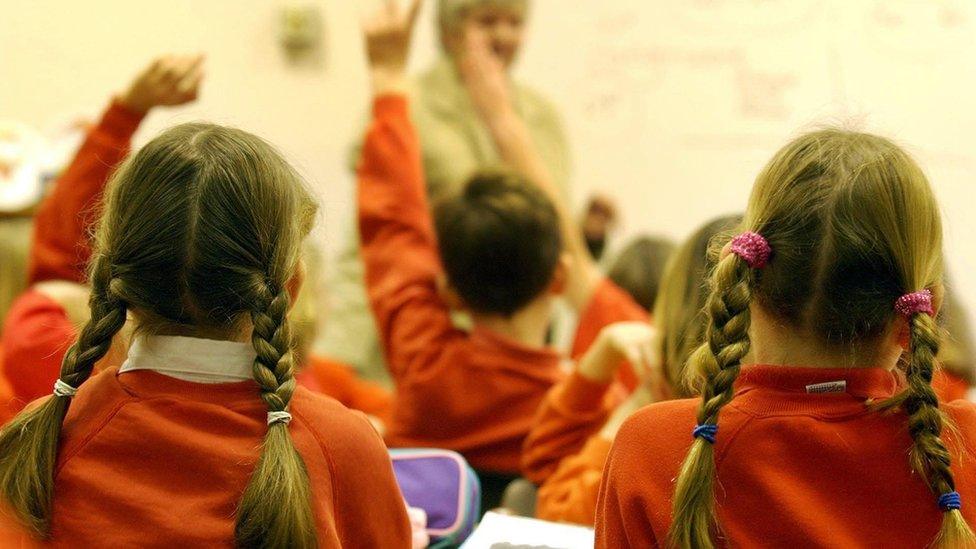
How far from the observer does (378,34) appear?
178 centimetres

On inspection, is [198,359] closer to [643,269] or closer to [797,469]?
[797,469]

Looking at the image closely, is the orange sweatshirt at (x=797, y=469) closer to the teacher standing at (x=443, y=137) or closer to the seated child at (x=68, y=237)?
the seated child at (x=68, y=237)

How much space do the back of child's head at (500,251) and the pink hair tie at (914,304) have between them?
79 cm

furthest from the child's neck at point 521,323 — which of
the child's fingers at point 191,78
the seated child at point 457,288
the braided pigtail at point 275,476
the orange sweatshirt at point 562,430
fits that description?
the braided pigtail at point 275,476

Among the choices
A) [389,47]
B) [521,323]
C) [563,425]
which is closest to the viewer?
[563,425]

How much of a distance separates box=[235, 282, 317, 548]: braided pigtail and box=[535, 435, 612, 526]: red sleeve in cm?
47

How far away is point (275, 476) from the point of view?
2.81ft

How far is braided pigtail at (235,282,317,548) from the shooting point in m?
0.86

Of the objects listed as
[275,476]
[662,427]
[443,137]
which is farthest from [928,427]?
[443,137]

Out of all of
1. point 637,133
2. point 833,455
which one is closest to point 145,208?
point 833,455

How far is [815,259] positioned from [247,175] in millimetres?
475

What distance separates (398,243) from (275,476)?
0.88 m

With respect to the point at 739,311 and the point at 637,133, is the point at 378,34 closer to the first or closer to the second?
the point at 739,311

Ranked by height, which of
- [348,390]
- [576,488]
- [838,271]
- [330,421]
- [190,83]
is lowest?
[348,390]
